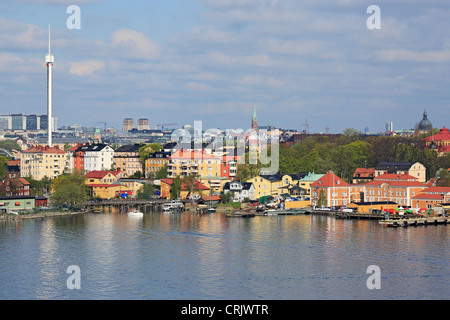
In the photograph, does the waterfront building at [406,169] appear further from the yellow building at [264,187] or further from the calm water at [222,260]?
the calm water at [222,260]

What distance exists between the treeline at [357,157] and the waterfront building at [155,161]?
5108 millimetres

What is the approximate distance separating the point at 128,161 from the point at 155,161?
8.92 ft

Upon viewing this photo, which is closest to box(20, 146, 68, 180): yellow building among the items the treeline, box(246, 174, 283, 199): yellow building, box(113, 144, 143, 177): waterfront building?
box(113, 144, 143, 177): waterfront building

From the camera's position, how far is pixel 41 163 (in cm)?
3356

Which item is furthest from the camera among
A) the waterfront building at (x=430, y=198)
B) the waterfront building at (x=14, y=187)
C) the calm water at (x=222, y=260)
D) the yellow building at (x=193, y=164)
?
the yellow building at (x=193, y=164)

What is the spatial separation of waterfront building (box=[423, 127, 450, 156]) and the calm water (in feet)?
52.1

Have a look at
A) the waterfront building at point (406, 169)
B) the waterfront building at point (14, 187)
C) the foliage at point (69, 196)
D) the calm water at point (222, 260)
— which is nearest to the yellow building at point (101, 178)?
the waterfront building at point (14, 187)

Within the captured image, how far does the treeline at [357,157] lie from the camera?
3102 cm

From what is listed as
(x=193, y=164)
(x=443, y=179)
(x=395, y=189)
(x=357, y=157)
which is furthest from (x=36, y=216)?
(x=357, y=157)
